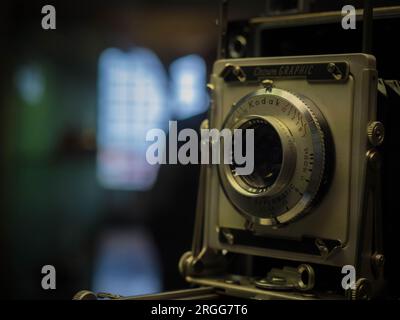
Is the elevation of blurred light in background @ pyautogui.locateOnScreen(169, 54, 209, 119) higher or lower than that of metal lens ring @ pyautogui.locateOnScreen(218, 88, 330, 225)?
higher

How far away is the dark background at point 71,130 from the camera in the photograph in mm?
4023

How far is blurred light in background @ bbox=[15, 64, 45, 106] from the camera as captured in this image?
14.4 feet

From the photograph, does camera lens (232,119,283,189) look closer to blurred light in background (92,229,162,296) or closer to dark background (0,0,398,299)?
blurred light in background (92,229,162,296)

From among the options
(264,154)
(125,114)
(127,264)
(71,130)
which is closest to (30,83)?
(71,130)

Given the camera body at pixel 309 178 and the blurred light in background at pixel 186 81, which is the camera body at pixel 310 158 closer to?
the camera body at pixel 309 178

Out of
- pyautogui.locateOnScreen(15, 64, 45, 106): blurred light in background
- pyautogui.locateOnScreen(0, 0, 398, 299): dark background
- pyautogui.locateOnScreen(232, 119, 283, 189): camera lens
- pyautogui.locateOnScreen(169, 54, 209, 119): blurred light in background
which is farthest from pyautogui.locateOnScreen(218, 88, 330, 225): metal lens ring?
pyautogui.locateOnScreen(169, 54, 209, 119): blurred light in background

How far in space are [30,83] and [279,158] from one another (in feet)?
12.4

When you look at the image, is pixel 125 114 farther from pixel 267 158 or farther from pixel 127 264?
pixel 267 158

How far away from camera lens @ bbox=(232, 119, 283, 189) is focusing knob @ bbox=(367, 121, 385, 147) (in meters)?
0.11

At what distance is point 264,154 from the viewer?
0.96m

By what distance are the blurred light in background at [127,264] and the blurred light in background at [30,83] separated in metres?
0.93

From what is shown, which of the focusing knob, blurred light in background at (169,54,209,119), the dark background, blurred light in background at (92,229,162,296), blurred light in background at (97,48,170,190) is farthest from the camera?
blurred light in background at (97,48,170,190)
